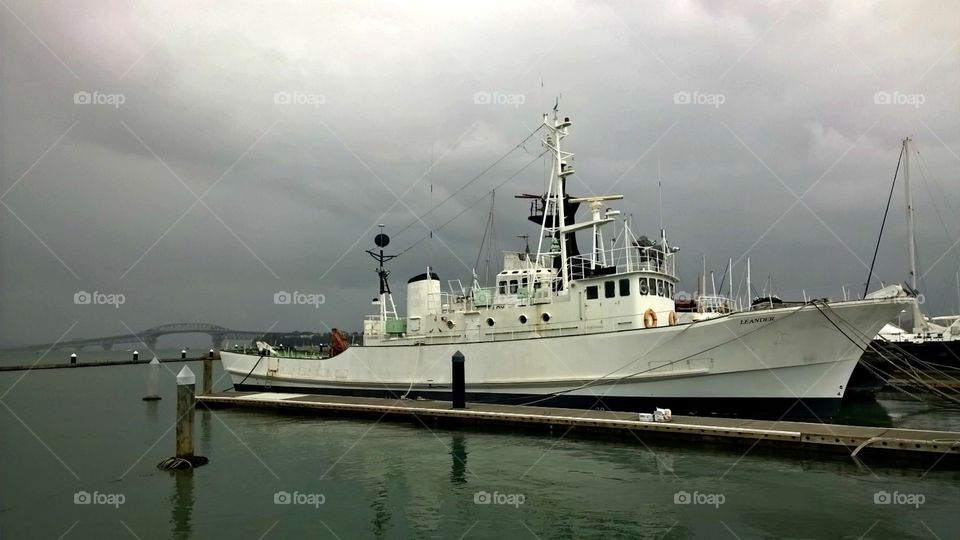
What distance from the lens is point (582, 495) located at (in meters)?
11.1

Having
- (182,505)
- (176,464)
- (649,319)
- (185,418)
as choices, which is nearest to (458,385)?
(649,319)

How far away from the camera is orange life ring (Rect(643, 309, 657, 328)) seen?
61.7ft

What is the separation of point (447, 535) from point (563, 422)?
7709mm

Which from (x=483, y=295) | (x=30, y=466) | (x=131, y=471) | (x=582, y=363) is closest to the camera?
(x=131, y=471)

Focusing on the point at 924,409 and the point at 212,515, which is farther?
the point at 924,409

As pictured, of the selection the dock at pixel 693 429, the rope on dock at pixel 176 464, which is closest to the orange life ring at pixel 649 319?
the dock at pixel 693 429

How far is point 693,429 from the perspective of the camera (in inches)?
568

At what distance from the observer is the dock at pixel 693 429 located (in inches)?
482

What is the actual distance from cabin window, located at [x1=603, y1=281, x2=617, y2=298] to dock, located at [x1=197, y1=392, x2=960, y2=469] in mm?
4086

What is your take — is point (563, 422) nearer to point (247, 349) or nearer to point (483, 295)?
point (483, 295)

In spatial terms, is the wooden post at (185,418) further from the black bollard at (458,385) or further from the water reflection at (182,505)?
the black bollard at (458,385)

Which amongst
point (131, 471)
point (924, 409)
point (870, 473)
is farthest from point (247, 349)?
point (924, 409)

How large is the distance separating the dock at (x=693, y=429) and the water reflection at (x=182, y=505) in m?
7.59

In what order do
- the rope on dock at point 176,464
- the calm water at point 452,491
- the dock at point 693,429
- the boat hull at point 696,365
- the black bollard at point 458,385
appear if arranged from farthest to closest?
1. the black bollard at point 458,385
2. the boat hull at point 696,365
3. the rope on dock at point 176,464
4. the dock at point 693,429
5. the calm water at point 452,491
